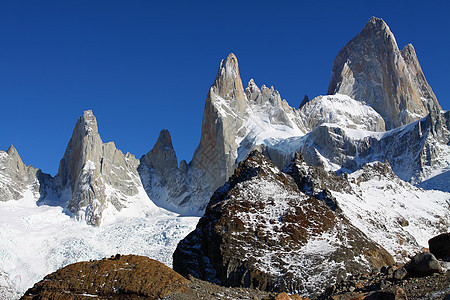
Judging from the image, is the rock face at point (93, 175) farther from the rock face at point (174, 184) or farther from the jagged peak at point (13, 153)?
the jagged peak at point (13, 153)

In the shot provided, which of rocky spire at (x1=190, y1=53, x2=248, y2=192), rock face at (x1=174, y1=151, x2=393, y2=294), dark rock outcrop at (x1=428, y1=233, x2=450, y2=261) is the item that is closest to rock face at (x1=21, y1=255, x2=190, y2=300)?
dark rock outcrop at (x1=428, y1=233, x2=450, y2=261)

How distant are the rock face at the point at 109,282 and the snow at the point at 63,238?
3453 inches

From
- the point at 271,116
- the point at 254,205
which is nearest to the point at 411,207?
the point at 254,205

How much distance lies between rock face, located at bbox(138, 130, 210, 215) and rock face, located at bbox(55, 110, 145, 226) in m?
6.45

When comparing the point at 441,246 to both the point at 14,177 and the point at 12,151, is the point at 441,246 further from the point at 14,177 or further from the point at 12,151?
the point at 12,151

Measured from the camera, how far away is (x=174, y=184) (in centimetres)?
18962

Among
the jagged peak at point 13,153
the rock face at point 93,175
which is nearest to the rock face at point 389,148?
the rock face at point 93,175

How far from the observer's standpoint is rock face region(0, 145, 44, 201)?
15825cm

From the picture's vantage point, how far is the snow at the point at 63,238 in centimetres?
11481

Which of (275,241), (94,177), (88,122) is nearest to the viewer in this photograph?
(275,241)

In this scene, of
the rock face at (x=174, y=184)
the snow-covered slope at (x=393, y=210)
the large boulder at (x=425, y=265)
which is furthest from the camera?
the rock face at (x=174, y=184)

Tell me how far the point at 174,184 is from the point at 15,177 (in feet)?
182

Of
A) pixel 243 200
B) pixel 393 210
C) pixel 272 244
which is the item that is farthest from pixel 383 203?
pixel 272 244

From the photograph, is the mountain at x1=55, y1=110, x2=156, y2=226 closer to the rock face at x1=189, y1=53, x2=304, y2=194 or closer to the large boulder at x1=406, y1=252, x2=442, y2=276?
the rock face at x1=189, y1=53, x2=304, y2=194
